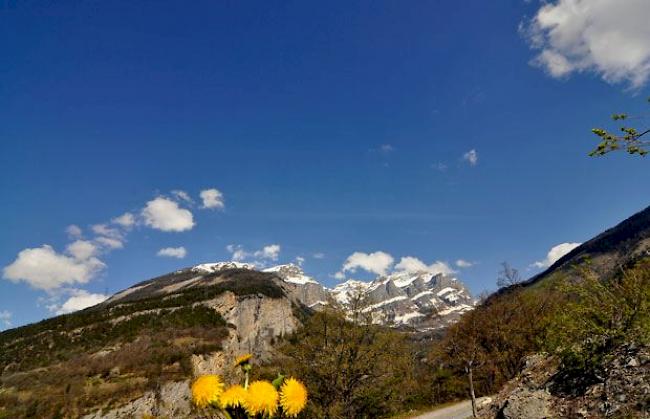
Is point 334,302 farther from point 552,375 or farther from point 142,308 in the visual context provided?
point 142,308

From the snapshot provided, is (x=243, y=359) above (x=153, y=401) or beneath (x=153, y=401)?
beneath

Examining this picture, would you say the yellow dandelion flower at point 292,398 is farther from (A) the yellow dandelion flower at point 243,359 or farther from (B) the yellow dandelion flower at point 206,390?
(B) the yellow dandelion flower at point 206,390

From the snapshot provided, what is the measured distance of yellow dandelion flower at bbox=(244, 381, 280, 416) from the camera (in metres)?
2.52

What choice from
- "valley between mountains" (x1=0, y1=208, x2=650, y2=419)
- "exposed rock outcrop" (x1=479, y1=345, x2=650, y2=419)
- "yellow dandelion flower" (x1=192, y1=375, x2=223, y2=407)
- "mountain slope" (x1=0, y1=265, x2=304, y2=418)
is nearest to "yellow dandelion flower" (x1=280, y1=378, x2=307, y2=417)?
"yellow dandelion flower" (x1=192, y1=375, x2=223, y2=407)

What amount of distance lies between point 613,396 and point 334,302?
17.3m

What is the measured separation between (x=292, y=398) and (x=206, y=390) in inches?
22.4

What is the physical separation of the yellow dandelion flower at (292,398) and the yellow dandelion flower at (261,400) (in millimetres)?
113

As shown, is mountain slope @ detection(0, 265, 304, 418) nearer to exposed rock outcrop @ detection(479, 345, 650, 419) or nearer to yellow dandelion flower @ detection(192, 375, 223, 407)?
exposed rock outcrop @ detection(479, 345, 650, 419)

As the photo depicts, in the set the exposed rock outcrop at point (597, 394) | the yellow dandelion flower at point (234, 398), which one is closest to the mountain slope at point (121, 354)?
the exposed rock outcrop at point (597, 394)

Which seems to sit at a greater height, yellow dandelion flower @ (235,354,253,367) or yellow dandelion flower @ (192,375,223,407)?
yellow dandelion flower @ (235,354,253,367)

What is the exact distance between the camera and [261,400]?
8.27ft

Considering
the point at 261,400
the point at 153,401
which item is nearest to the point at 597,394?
the point at 261,400

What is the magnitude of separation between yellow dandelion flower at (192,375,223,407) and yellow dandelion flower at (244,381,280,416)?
0.25 m

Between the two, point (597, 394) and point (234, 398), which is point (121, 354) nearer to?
point (597, 394)
